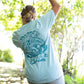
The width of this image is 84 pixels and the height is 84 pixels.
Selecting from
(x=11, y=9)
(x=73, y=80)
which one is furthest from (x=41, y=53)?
(x=11, y=9)

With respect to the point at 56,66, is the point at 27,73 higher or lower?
lower

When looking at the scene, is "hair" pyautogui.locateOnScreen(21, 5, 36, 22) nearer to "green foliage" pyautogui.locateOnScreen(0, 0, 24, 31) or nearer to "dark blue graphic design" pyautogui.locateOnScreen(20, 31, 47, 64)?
"dark blue graphic design" pyautogui.locateOnScreen(20, 31, 47, 64)

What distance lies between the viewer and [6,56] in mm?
16953

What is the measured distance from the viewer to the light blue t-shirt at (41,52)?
1387 mm

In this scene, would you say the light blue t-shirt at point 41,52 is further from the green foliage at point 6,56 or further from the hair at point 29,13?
the green foliage at point 6,56

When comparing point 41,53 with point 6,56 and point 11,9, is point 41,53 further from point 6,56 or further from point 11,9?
point 6,56

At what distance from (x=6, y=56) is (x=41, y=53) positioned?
16038mm

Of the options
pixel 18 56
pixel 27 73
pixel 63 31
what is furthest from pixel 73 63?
pixel 18 56

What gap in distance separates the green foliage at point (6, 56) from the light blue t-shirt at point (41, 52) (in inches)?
624

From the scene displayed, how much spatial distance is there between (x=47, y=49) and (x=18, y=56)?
15232 millimetres

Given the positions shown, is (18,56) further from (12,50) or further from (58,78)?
(58,78)

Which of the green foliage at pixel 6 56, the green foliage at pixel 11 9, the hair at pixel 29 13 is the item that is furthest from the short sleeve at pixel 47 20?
the green foliage at pixel 6 56

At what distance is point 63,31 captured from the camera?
4.63 m

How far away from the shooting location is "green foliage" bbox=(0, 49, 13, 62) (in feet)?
55.2
